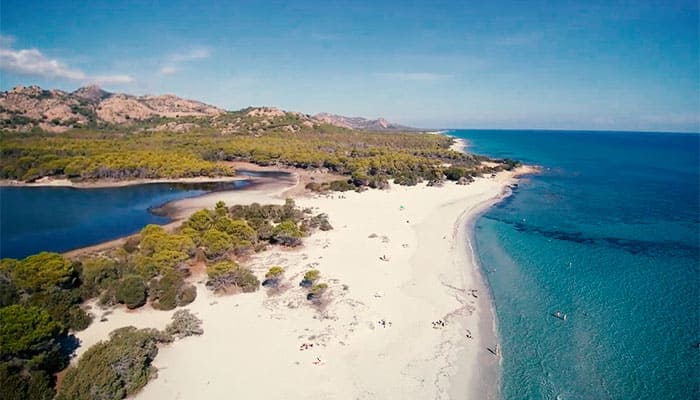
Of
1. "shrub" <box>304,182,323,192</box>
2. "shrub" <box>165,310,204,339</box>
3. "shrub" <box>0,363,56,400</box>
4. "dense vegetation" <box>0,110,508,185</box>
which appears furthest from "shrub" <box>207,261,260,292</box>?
"dense vegetation" <box>0,110,508,185</box>

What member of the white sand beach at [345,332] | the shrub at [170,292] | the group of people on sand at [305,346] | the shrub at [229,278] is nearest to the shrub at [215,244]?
the white sand beach at [345,332]

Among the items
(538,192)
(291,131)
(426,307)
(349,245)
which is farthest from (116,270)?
(291,131)

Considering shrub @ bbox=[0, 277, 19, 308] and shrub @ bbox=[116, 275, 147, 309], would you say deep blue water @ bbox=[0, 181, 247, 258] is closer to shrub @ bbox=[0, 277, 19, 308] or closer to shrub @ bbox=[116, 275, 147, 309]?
shrub @ bbox=[0, 277, 19, 308]

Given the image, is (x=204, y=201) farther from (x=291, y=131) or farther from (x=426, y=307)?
(x=291, y=131)

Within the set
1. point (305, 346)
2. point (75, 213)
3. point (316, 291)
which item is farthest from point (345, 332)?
point (75, 213)

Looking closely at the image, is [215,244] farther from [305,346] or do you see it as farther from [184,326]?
[305,346]
